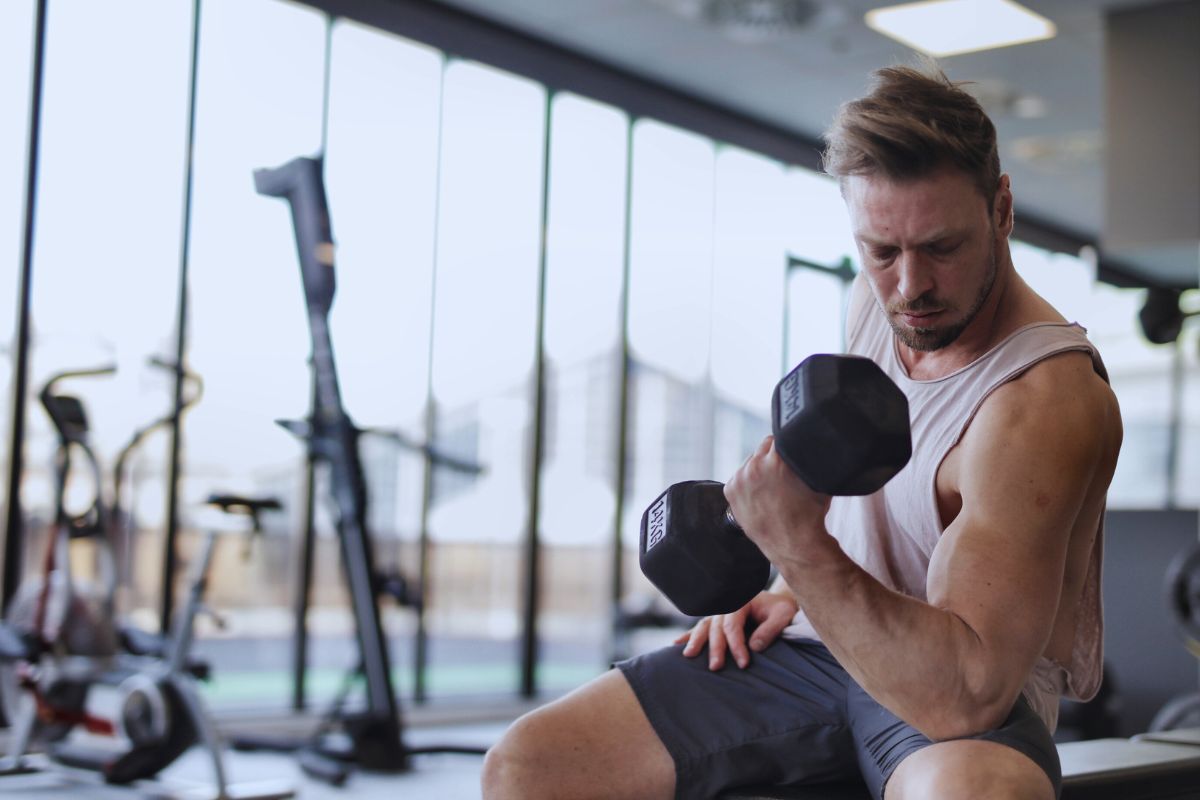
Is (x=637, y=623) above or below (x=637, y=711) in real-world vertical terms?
below

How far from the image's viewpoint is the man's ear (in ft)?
4.72

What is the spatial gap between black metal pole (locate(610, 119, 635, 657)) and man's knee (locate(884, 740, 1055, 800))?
522cm

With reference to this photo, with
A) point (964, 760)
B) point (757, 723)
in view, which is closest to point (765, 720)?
point (757, 723)

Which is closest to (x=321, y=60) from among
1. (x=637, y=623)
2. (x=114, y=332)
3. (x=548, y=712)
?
(x=114, y=332)

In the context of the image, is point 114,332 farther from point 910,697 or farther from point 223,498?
point 910,697

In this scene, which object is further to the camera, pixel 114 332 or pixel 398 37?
pixel 398 37

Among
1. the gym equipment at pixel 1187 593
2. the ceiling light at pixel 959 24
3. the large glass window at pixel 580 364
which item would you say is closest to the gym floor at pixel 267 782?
the large glass window at pixel 580 364

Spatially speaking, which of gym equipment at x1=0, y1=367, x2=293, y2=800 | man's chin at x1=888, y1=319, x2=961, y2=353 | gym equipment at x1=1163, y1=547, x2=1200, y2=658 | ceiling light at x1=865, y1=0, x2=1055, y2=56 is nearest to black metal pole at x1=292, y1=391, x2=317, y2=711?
gym equipment at x1=0, y1=367, x2=293, y2=800

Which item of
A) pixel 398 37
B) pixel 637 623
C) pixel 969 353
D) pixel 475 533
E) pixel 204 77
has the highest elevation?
pixel 398 37

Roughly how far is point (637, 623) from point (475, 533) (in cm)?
90

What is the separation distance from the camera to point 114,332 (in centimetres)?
478

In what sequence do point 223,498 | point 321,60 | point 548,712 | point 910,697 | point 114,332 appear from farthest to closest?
point 321,60, point 114,332, point 223,498, point 548,712, point 910,697

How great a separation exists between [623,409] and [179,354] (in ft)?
8.00

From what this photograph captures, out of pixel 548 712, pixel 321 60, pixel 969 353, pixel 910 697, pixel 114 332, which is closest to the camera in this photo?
pixel 910 697
